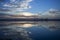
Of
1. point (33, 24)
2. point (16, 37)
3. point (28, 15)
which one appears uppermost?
point (28, 15)

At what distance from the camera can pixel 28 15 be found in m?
1.72

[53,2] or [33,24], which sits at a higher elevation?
[53,2]

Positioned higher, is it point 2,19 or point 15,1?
point 15,1

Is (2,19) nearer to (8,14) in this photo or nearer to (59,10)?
(8,14)

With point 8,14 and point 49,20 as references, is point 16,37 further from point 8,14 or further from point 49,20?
point 49,20

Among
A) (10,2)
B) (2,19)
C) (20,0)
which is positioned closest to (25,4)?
(20,0)

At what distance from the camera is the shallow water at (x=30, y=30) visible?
169 cm

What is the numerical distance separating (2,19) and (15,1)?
270 mm

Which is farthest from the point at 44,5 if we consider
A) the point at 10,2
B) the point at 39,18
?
the point at 10,2

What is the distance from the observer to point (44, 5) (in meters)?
1.73

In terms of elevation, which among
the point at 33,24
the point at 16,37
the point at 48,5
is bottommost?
the point at 16,37

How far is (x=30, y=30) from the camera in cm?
172

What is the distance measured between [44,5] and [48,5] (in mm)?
49

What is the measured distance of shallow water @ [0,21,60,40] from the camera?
1.69 meters
